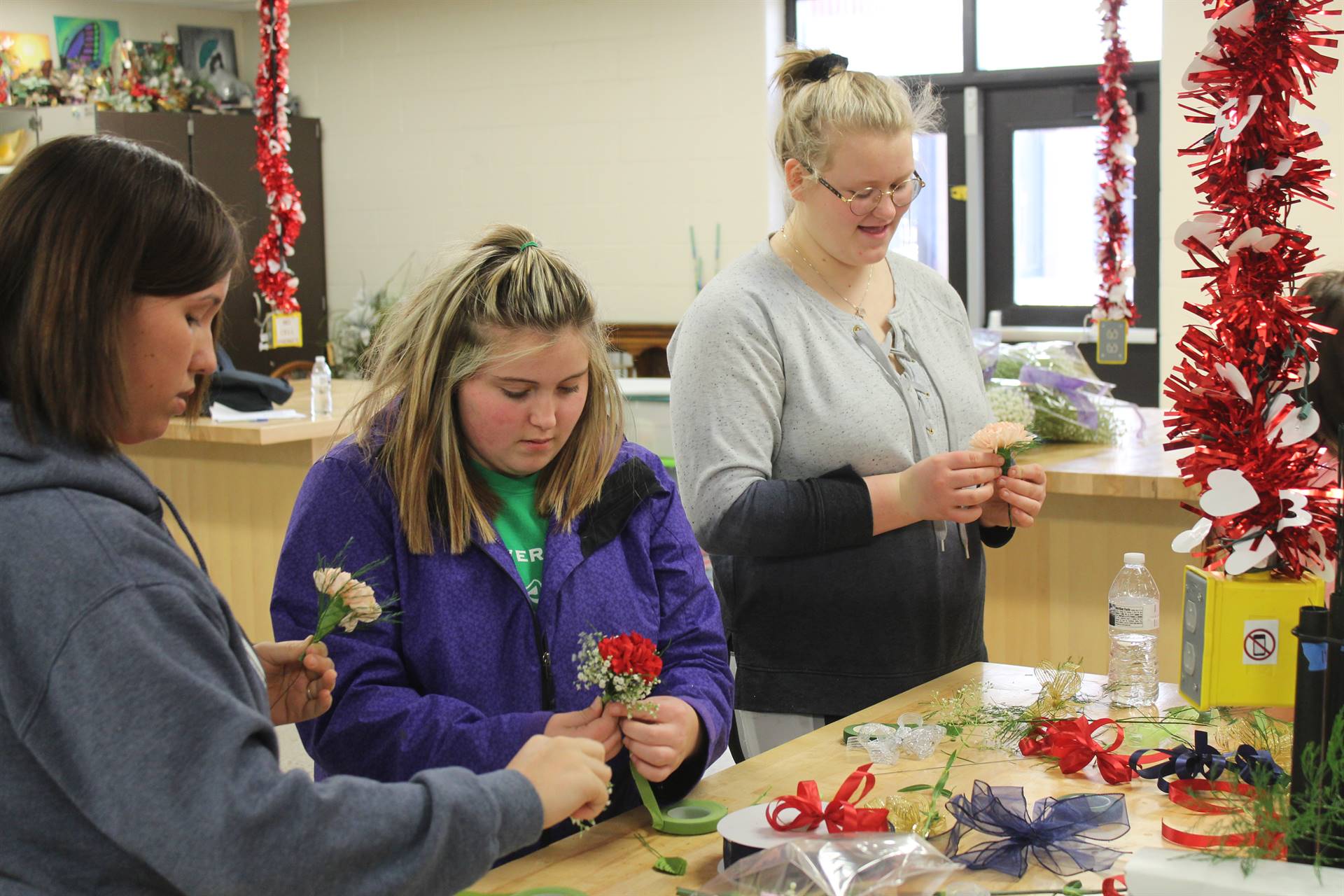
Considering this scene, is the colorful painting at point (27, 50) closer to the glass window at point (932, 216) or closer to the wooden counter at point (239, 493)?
the wooden counter at point (239, 493)

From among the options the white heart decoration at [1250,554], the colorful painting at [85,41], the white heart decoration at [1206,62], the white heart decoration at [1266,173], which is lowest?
the white heart decoration at [1250,554]

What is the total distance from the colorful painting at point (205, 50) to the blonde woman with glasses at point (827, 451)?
22.4 feet

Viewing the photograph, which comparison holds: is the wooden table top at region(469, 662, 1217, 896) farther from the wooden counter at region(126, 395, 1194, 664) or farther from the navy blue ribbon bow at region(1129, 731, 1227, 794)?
the wooden counter at region(126, 395, 1194, 664)

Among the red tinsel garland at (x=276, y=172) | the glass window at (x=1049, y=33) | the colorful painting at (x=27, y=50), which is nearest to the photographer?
the red tinsel garland at (x=276, y=172)

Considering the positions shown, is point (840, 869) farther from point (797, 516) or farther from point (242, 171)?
point (242, 171)

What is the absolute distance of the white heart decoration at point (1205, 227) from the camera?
166 centimetres

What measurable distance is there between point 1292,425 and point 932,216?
5.38m

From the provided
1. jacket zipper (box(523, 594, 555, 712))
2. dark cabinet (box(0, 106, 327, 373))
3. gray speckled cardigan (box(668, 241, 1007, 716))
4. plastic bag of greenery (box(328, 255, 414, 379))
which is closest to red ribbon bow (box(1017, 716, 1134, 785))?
gray speckled cardigan (box(668, 241, 1007, 716))

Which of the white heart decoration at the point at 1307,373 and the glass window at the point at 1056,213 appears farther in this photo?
the glass window at the point at 1056,213

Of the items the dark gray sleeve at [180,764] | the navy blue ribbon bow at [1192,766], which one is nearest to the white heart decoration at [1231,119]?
the navy blue ribbon bow at [1192,766]

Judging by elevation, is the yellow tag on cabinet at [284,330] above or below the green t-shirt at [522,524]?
above

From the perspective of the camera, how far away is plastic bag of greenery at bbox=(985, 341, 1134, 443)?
3.52m

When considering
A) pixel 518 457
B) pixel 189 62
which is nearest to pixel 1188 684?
pixel 518 457

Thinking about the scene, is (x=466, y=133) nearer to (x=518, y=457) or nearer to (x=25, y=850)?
(x=518, y=457)
